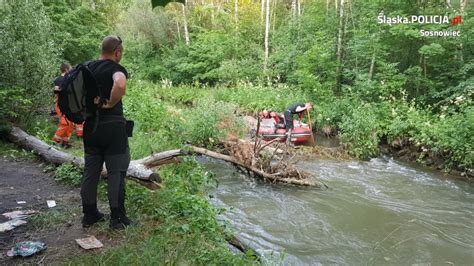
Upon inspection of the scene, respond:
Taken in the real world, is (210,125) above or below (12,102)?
below

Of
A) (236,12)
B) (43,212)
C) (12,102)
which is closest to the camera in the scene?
(43,212)

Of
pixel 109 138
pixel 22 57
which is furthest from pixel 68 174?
pixel 22 57

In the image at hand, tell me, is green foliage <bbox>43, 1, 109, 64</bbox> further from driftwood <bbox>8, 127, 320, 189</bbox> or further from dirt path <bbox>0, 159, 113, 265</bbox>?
dirt path <bbox>0, 159, 113, 265</bbox>

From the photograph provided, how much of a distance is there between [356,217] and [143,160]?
408cm

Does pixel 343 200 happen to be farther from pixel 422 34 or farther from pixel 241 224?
pixel 422 34

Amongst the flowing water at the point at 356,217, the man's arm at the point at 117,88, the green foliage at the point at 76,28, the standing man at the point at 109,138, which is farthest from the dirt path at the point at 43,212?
the green foliage at the point at 76,28

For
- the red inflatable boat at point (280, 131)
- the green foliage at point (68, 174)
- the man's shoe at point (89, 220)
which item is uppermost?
the green foliage at point (68, 174)

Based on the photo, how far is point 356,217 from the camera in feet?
24.1

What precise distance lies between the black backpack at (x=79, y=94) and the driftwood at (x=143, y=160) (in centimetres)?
175

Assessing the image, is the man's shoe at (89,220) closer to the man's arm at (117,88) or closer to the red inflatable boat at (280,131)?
the man's arm at (117,88)

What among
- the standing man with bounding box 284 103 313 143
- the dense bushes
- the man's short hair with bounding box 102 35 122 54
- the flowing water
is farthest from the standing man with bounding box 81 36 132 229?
the standing man with bounding box 284 103 313 143

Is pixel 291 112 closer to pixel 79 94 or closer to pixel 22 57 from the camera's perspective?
pixel 22 57

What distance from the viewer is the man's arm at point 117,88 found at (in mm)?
3746

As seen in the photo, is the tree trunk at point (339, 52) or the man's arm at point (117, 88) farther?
the tree trunk at point (339, 52)
